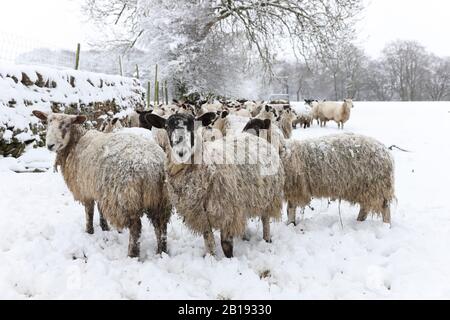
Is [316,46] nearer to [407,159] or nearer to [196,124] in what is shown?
[407,159]

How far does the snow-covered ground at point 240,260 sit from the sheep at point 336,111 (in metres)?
13.3

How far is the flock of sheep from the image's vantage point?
3639 mm

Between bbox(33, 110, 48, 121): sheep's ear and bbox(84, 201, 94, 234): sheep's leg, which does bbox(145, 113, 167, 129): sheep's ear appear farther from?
bbox(33, 110, 48, 121): sheep's ear

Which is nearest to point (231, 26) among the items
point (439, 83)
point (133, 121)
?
point (133, 121)

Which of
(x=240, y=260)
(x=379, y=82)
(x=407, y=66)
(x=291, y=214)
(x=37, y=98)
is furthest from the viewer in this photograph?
(x=379, y=82)

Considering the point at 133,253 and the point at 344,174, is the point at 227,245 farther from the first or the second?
the point at 344,174

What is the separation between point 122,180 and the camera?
11.8 feet

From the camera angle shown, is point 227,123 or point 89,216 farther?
point 227,123

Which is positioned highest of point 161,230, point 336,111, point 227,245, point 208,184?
point 336,111

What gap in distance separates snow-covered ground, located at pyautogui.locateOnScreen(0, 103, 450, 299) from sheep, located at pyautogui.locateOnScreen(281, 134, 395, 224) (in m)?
0.35

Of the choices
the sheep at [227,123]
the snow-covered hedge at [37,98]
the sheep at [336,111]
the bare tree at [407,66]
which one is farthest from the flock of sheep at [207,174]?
the bare tree at [407,66]

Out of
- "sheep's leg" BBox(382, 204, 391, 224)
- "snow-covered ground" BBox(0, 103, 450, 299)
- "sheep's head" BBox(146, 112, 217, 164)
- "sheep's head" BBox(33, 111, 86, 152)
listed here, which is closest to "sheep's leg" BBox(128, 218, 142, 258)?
"snow-covered ground" BBox(0, 103, 450, 299)

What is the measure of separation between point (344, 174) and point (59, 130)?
3821 millimetres
